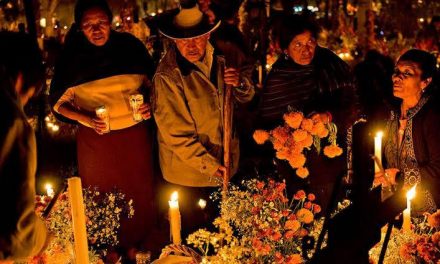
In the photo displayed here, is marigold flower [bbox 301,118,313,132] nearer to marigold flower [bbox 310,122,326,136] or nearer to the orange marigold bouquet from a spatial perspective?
marigold flower [bbox 310,122,326,136]

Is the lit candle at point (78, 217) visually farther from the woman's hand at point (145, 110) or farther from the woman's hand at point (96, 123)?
the woman's hand at point (145, 110)

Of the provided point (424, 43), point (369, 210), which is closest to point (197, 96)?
point (369, 210)

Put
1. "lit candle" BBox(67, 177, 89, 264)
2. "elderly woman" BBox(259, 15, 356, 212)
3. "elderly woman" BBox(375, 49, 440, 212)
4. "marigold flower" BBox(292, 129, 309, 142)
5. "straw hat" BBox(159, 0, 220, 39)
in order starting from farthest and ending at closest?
1. "elderly woman" BBox(259, 15, 356, 212)
2. "straw hat" BBox(159, 0, 220, 39)
3. "elderly woman" BBox(375, 49, 440, 212)
4. "marigold flower" BBox(292, 129, 309, 142)
5. "lit candle" BBox(67, 177, 89, 264)

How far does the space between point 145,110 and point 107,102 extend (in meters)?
0.28

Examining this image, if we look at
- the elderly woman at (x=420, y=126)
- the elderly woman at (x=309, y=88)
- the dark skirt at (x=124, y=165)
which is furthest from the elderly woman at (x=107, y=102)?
the elderly woman at (x=420, y=126)

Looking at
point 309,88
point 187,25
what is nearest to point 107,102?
point 187,25

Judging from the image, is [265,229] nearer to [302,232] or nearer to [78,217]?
[302,232]

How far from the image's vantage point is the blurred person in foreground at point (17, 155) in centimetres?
197

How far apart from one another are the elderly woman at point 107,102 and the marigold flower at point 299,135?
1.31m

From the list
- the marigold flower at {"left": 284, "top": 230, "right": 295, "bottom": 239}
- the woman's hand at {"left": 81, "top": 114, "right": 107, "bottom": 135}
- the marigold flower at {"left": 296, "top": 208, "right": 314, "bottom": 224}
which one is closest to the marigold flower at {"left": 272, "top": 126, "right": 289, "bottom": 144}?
the marigold flower at {"left": 296, "top": 208, "right": 314, "bottom": 224}

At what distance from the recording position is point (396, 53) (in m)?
9.87

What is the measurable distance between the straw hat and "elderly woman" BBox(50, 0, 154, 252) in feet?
1.34

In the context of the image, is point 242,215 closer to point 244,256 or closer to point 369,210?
point 244,256

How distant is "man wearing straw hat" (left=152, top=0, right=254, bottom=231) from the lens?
148 inches
